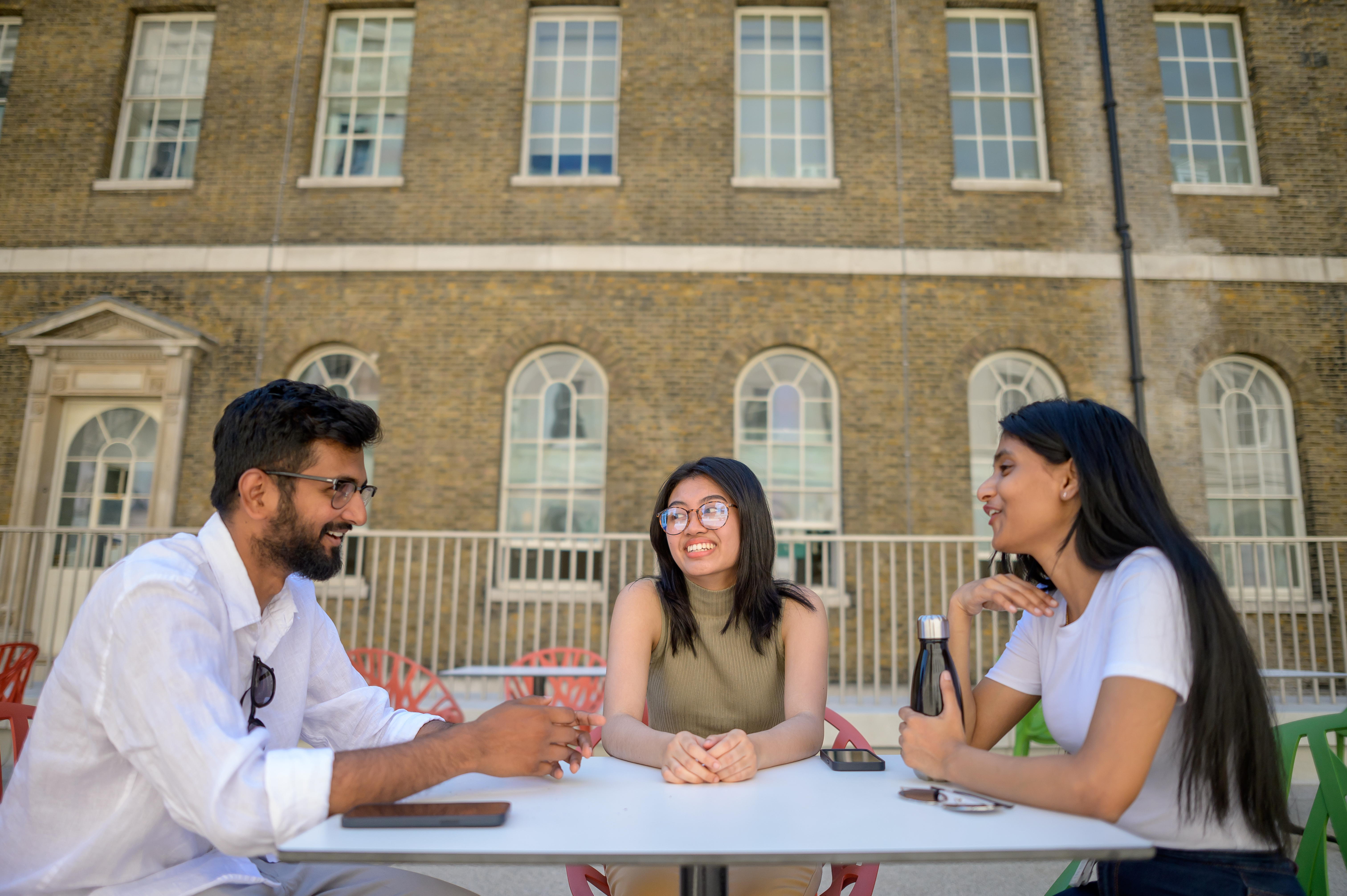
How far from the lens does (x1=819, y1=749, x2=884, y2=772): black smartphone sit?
6.45 ft

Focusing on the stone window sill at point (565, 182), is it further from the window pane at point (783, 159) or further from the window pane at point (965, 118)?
the window pane at point (965, 118)

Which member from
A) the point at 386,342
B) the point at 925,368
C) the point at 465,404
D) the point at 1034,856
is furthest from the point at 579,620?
the point at 1034,856

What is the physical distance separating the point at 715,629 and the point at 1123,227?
8572 millimetres

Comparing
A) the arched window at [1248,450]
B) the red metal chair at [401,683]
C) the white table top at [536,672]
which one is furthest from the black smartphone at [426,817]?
the arched window at [1248,450]

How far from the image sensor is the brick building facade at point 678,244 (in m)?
8.71

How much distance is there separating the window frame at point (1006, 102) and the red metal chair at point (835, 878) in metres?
8.10

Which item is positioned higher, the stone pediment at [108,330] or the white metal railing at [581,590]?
the stone pediment at [108,330]

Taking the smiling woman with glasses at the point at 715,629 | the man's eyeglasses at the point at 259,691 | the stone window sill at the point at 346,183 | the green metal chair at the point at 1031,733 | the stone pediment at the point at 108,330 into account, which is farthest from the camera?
the stone window sill at the point at 346,183

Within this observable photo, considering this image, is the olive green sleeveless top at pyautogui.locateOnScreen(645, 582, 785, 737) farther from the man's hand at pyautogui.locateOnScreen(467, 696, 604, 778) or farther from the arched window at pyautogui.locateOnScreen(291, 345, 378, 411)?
the arched window at pyautogui.locateOnScreen(291, 345, 378, 411)

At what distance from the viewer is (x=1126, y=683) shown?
156 cm

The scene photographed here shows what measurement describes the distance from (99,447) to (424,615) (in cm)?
440

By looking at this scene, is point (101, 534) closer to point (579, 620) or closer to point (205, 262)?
point (205, 262)

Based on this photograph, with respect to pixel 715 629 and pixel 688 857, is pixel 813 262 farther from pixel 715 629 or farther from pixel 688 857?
pixel 688 857

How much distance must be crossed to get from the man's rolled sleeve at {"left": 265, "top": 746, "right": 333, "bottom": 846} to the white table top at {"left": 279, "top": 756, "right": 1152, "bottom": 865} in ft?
0.14
